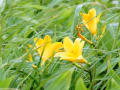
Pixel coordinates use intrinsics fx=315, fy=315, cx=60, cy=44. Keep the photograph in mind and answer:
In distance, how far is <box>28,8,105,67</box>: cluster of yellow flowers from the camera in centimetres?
96

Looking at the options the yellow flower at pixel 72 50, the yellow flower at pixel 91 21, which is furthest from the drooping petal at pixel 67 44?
the yellow flower at pixel 91 21

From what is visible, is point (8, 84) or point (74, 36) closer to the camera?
point (8, 84)

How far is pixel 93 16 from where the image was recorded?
1138 mm

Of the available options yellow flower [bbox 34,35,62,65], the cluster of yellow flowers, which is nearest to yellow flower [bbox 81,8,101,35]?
the cluster of yellow flowers

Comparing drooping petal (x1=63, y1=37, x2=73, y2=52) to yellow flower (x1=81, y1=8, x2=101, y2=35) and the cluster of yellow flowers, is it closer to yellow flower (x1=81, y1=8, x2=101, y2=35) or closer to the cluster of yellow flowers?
the cluster of yellow flowers

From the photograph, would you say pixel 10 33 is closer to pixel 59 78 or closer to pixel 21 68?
pixel 21 68

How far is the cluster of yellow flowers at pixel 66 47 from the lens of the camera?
37.7 inches

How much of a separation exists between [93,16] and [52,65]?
231 mm

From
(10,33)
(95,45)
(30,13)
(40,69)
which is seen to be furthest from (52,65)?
(30,13)

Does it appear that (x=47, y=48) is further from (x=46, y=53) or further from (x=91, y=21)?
(x=91, y=21)

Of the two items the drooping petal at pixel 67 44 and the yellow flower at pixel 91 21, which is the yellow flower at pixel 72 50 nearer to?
the drooping petal at pixel 67 44

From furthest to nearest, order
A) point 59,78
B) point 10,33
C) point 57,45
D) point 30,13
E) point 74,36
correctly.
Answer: point 30,13 → point 10,33 → point 74,36 → point 57,45 → point 59,78

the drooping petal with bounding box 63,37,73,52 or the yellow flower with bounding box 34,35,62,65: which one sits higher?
the drooping petal with bounding box 63,37,73,52

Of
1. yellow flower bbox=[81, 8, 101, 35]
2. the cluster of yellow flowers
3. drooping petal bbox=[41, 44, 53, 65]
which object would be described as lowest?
drooping petal bbox=[41, 44, 53, 65]
